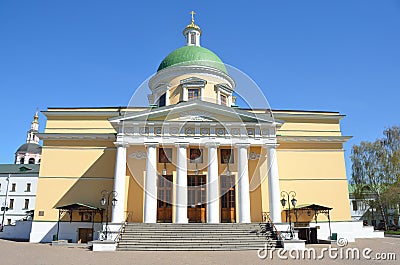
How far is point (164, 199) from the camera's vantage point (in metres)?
22.9

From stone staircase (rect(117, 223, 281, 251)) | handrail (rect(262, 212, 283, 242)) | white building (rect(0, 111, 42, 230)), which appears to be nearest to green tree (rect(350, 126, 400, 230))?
handrail (rect(262, 212, 283, 242))

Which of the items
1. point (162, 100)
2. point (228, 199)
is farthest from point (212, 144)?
point (162, 100)

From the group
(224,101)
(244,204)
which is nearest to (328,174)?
(244,204)

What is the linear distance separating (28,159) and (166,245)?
199ft

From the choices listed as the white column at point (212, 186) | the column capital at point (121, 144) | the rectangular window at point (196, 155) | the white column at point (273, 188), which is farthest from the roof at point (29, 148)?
the white column at point (273, 188)

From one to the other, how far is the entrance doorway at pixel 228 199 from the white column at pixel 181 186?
138 inches

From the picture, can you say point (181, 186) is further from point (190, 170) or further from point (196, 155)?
point (196, 155)

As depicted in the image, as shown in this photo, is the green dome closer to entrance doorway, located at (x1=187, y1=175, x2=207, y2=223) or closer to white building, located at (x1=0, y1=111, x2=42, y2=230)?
entrance doorway, located at (x1=187, y1=175, x2=207, y2=223)

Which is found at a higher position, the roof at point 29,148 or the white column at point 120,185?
the roof at point 29,148

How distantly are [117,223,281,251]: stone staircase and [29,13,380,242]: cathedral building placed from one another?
43.7 inches

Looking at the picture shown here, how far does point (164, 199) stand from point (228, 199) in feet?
15.3

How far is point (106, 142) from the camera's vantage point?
2583 centimetres

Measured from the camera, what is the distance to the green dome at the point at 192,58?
28.5 m

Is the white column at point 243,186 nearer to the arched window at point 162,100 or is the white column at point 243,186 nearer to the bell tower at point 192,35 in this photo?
the arched window at point 162,100
